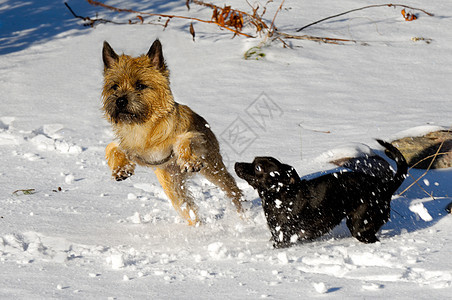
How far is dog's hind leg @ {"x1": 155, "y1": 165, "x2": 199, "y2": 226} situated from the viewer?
213 inches

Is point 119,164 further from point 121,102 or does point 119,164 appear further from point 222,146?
point 222,146

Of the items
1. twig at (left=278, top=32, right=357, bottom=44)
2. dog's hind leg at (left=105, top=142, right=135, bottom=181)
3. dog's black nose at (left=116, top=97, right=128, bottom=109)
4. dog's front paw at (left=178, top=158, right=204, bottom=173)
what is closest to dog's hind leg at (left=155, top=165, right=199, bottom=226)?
dog's hind leg at (left=105, top=142, right=135, bottom=181)

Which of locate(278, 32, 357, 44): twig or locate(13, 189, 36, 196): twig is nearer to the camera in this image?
locate(13, 189, 36, 196): twig

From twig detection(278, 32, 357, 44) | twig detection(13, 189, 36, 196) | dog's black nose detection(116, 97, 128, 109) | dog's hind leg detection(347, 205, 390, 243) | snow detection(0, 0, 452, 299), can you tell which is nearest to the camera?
snow detection(0, 0, 452, 299)

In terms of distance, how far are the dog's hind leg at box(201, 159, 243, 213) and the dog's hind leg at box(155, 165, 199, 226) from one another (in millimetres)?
237

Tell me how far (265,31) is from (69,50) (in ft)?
11.9

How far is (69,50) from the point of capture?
1105 centimetres

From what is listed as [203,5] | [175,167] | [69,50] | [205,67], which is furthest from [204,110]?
[203,5]

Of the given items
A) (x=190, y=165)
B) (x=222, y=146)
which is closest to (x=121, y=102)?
(x=190, y=165)

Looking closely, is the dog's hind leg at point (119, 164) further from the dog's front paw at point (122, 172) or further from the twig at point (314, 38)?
the twig at point (314, 38)

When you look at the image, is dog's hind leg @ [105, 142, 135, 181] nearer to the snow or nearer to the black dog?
the snow

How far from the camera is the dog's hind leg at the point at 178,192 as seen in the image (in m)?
5.40


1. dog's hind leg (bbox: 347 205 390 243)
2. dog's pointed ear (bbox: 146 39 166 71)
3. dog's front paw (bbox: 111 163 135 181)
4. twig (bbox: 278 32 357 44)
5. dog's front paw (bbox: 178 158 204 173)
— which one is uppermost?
dog's pointed ear (bbox: 146 39 166 71)

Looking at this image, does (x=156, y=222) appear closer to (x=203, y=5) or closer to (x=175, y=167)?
(x=175, y=167)
